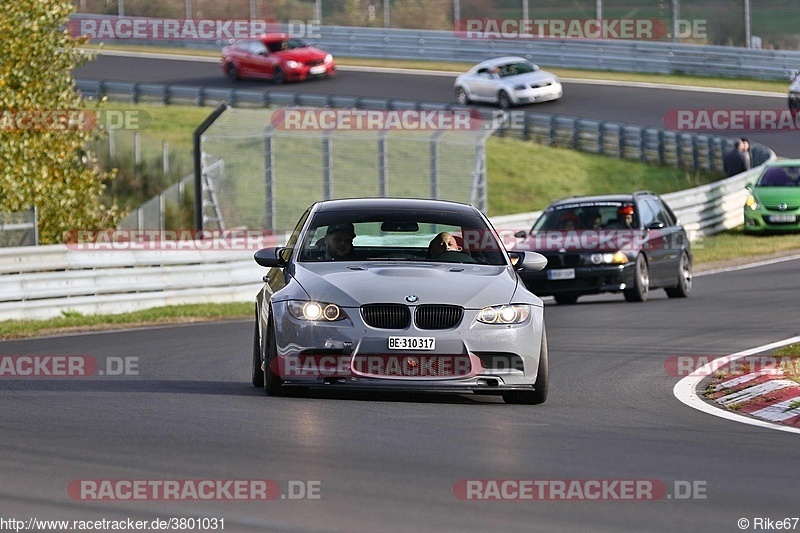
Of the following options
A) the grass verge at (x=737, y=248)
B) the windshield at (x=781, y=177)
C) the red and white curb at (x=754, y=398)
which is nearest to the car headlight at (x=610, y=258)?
the grass verge at (x=737, y=248)

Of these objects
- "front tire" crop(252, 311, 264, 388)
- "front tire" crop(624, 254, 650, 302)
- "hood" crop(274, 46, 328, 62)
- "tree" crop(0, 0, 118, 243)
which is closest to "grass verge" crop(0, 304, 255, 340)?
"tree" crop(0, 0, 118, 243)

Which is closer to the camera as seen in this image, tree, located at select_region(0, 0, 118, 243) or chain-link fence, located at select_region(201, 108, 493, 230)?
tree, located at select_region(0, 0, 118, 243)

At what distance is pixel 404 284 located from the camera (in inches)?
421

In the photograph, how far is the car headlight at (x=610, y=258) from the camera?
69.5 feet

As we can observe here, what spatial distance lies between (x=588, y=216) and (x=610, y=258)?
116 centimetres

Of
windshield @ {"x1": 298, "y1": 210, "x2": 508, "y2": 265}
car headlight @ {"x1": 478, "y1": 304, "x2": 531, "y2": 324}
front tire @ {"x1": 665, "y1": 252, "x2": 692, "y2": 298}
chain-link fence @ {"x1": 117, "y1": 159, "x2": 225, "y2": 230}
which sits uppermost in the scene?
windshield @ {"x1": 298, "y1": 210, "x2": 508, "y2": 265}

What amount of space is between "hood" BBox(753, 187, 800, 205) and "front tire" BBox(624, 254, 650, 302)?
11.5m

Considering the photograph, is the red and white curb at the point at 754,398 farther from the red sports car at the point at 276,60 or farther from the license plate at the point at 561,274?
the red sports car at the point at 276,60

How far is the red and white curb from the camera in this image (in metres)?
10.5

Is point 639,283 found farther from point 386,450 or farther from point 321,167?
point 386,450

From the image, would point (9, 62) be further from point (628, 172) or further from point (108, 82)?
point (108, 82)

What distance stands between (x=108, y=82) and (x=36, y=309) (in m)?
29.0

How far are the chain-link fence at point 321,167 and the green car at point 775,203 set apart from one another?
5801 millimetres

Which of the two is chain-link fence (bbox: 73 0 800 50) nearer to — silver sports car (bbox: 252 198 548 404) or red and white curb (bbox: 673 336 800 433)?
red and white curb (bbox: 673 336 800 433)
